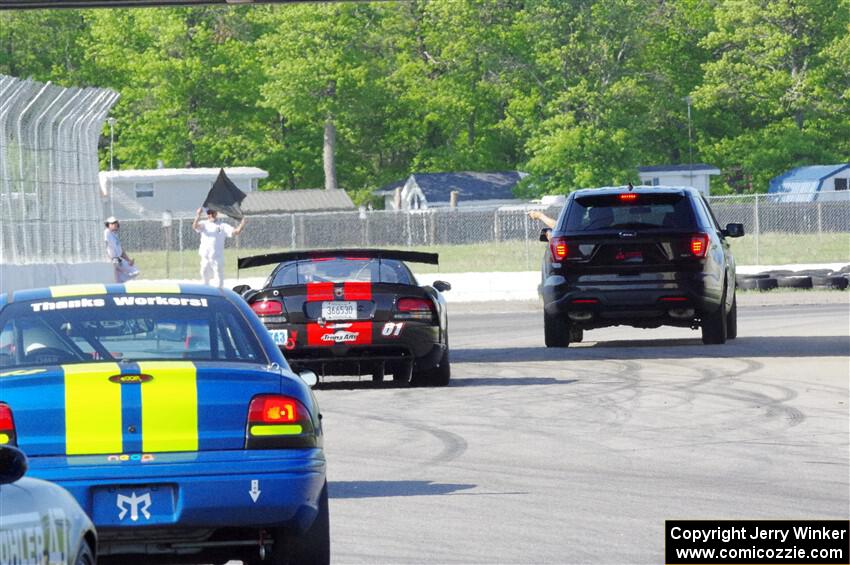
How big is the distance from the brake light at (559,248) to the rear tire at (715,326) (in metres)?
1.76

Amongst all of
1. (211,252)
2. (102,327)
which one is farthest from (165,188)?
(102,327)

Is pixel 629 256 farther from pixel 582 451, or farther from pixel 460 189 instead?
pixel 460 189

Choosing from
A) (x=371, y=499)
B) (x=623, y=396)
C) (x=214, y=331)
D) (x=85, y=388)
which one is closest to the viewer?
(x=85, y=388)

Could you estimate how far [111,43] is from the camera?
3873 inches

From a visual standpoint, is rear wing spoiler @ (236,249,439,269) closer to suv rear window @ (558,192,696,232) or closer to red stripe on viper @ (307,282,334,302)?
red stripe on viper @ (307,282,334,302)

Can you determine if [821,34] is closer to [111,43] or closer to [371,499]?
[111,43]

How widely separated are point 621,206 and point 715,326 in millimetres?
1889

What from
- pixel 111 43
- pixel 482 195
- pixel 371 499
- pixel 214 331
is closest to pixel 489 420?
pixel 371 499

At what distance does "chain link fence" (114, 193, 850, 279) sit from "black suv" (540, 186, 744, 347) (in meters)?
26.4

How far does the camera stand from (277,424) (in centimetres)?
763

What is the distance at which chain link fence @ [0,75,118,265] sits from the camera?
26.7 m

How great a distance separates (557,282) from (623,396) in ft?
14.0

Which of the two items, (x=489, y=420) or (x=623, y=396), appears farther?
(x=623, y=396)

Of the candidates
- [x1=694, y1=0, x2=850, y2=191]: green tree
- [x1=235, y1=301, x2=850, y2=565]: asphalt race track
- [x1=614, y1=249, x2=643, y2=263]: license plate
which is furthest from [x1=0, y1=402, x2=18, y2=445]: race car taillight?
[x1=694, y1=0, x2=850, y2=191]: green tree
